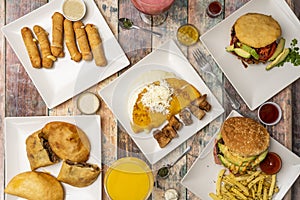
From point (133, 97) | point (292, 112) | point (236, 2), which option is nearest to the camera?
point (133, 97)

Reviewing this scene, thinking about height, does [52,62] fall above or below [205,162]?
above

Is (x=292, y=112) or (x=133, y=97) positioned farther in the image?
(x=292, y=112)

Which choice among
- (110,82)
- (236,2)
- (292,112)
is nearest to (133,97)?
(110,82)

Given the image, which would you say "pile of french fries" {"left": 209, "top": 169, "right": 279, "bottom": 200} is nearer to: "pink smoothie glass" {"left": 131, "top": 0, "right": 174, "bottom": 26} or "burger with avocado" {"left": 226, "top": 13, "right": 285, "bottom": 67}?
"burger with avocado" {"left": 226, "top": 13, "right": 285, "bottom": 67}

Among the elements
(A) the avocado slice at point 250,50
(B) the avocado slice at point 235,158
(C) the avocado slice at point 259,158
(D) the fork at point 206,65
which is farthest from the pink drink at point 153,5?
(C) the avocado slice at point 259,158

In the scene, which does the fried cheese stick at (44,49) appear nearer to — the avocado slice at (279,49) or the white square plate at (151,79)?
the white square plate at (151,79)

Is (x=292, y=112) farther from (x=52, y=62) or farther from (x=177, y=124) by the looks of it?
(x=52, y=62)
